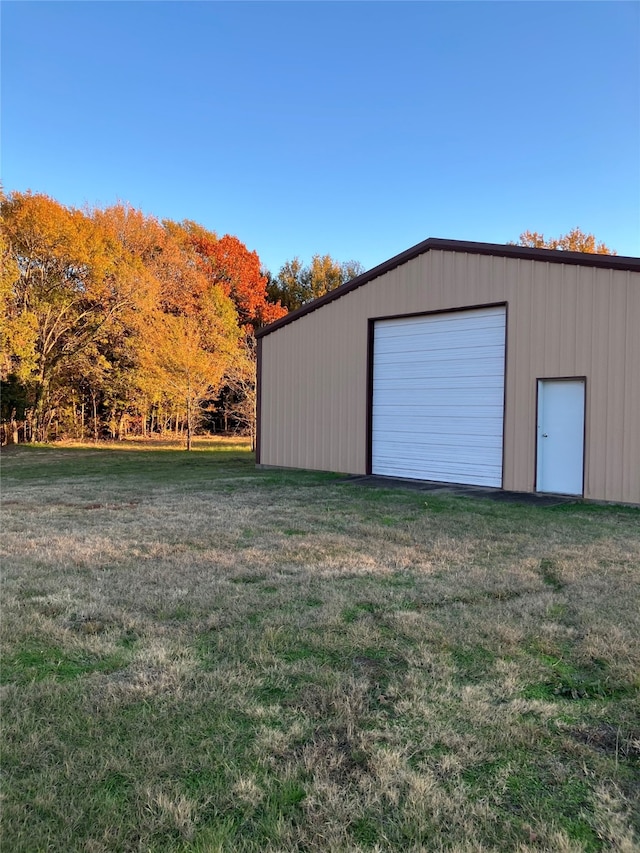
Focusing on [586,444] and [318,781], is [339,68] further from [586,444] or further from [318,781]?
[318,781]

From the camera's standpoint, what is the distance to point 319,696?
236cm

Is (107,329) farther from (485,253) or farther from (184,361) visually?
(485,253)

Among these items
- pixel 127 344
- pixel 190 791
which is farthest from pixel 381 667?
pixel 127 344

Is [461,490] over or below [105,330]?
below

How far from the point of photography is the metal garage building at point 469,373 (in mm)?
8328

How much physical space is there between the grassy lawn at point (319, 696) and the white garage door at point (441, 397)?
4.91 metres

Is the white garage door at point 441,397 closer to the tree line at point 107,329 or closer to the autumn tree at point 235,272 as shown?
the tree line at point 107,329

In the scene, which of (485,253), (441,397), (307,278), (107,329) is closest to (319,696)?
(441,397)

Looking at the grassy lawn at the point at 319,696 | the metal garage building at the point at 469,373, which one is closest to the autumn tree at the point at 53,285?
the metal garage building at the point at 469,373

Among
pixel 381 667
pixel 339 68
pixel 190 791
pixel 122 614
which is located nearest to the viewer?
pixel 190 791

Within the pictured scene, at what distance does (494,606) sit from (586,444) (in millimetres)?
6064

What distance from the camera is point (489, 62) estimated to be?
36.0 feet

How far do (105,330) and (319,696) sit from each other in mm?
21936

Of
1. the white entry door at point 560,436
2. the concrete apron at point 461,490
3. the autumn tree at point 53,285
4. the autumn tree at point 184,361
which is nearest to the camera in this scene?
the concrete apron at point 461,490
